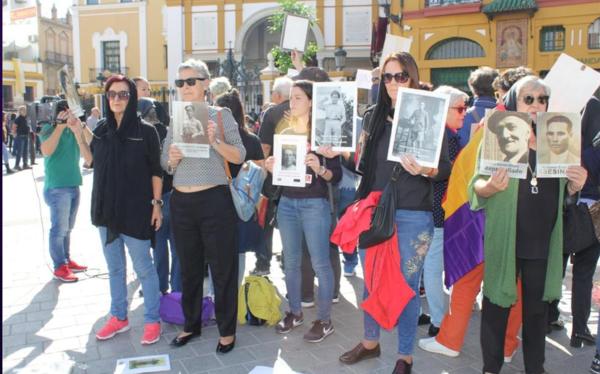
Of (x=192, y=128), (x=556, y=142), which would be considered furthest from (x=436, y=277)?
(x=192, y=128)

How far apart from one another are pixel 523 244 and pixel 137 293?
3879 millimetres

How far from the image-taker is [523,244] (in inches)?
142

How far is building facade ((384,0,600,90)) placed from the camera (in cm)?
1902

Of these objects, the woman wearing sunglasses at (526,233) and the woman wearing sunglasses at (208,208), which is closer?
the woman wearing sunglasses at (526,233)

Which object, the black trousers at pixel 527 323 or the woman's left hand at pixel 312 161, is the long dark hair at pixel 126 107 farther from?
the black trousers at pixel 527 323

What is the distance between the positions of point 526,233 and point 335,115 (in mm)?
1485

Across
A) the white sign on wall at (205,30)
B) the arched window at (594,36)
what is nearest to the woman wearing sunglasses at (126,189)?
A: the arched window at (594,36)

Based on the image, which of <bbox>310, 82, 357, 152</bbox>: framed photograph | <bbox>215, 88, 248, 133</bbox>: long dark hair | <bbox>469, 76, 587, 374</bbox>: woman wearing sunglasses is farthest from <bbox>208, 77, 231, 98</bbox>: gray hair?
<bbox>469, 76, 587, 374</bbox>: woman wearing sunglasses

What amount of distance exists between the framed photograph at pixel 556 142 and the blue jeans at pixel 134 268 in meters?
2.98

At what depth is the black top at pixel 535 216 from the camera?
11.8ft

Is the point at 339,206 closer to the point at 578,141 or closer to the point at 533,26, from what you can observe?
the point at 578,141

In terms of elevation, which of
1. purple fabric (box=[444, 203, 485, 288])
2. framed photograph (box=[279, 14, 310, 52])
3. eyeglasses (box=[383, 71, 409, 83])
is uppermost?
framed photograph (box=[279, 14, 310, 52])

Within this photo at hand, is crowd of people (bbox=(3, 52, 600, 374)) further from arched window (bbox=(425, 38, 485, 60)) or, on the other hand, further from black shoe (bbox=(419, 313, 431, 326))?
arched window (bbox=(425, 38, 485, 60))

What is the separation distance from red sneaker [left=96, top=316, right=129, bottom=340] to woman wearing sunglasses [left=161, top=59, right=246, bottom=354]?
1.80 ft
